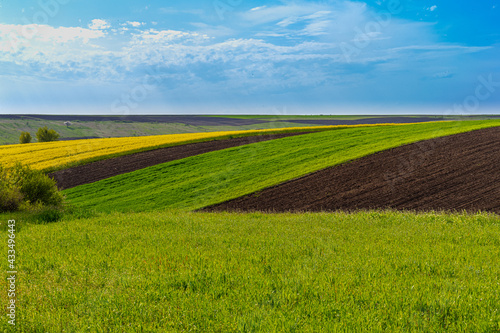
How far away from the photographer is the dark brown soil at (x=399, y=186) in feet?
65.1

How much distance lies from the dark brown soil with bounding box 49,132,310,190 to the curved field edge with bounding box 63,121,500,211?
2.47 meters

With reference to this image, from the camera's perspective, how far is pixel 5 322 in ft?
17.0

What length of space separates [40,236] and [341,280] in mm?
9832

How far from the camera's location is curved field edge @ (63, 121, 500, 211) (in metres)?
24.0

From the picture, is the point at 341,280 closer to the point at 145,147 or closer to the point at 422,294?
the point at 422,294

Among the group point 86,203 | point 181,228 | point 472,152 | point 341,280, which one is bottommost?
Answer: point 86,203

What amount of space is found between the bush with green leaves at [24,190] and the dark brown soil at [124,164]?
10.7m

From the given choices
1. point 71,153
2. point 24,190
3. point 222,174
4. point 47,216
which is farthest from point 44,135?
point 47,216

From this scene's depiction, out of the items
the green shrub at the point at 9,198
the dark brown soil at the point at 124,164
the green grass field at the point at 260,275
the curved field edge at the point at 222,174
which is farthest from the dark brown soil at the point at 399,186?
the dark brown soil at the point at 124,164

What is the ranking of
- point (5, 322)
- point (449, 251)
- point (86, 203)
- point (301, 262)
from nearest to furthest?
1. point (5, 322)
2. point (301, 262)
3. point (449, 251)
4. point (86, 203)

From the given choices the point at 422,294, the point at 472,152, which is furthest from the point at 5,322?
the point at 472,152

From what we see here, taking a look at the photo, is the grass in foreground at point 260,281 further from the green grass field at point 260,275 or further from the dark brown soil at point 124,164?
the dark brown soil at point 124,164

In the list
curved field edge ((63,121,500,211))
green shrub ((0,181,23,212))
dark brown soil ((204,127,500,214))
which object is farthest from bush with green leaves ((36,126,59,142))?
dark brown soil ((204,127,500,214))

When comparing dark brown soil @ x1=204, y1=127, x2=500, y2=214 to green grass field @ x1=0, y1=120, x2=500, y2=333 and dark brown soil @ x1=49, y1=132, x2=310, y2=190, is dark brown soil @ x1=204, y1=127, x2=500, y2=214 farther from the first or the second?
dark brown soil @ x1=49, y1=132, x2=310, y2=190
